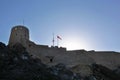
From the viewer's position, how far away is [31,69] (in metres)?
41.8

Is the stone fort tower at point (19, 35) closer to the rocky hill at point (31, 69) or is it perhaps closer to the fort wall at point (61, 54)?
the fort wall at point (61, 54)

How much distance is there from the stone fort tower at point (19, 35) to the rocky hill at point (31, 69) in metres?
1.49

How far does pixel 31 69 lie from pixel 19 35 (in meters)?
11.0

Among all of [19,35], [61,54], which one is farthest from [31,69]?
[61,54]

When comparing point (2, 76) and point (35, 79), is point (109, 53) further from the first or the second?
point (2, 76)

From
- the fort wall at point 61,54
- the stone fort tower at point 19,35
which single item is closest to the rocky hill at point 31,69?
the stone fort tower at point 19,35

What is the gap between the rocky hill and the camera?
38.9 metres

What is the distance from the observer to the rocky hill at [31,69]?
38.9 m

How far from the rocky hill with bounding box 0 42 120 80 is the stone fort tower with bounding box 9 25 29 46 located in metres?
1.49

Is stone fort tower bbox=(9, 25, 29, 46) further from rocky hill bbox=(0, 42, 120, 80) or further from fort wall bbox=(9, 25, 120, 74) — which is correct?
rocky hill bbox=(0, 42, 120, 80)

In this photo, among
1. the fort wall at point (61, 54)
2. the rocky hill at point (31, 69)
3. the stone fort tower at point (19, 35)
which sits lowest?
the rocky hill at point (31, 69)

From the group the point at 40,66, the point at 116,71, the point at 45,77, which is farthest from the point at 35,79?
the point at 116,71

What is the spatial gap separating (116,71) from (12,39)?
2073cm

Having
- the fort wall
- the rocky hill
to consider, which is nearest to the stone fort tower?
the fort wall
